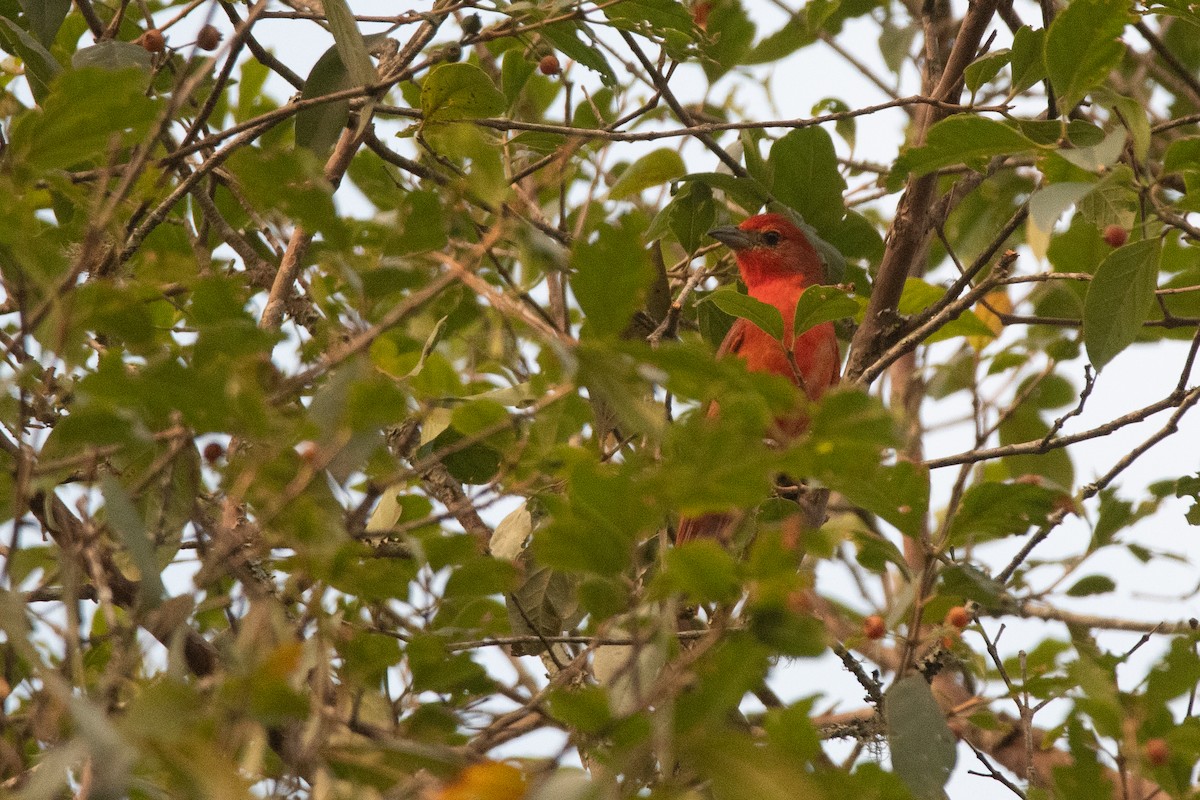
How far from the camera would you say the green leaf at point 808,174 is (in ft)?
12.2

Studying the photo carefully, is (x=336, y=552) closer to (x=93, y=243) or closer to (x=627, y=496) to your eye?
(x=627, y=496)

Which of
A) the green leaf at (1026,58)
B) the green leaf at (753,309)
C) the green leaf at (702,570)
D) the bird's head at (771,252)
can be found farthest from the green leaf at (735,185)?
the green leaf at (702,570)

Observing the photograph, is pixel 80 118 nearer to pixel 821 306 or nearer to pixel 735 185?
pixel 821 306

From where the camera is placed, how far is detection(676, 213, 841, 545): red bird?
4.69 metres

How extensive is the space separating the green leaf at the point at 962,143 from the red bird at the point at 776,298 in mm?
1758

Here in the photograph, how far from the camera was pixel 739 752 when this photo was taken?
4.81ft

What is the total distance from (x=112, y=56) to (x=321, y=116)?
45 cm

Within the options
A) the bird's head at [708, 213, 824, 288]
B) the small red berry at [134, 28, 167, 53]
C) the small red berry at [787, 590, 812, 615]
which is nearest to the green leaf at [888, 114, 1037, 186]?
the small red berry at [787, 590, 812, 615]

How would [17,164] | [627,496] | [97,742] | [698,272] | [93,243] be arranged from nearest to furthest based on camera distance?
[97,742]
[627,496]
[93,243]
[17,164]
[698,272]

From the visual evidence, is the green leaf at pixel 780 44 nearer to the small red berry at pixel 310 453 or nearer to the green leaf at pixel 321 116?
the green leaf at pixel 321 116

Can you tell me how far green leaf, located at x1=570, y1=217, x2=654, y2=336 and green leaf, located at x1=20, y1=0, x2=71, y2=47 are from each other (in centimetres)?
188

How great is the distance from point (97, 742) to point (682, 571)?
655 mm

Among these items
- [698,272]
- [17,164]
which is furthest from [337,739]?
[698,272]

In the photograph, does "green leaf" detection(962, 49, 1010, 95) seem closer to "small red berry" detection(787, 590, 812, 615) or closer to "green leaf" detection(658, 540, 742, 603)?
"small red berry" detection(787, 590, 812, 615)
